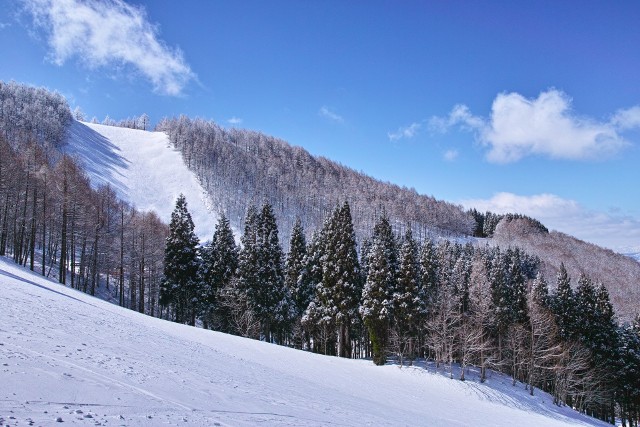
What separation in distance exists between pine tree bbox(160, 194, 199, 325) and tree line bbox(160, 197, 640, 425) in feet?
0.39

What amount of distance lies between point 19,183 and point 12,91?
5986 inches

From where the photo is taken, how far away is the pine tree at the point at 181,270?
1750 inches

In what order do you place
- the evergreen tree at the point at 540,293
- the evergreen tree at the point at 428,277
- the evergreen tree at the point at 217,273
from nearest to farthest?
the evergreen tree at the point at 428,277
the evergreen tree at the point at 217,273
the evergreen tree at the point at 540,293

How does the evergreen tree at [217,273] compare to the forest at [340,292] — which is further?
the evergreen tree at [217,273]

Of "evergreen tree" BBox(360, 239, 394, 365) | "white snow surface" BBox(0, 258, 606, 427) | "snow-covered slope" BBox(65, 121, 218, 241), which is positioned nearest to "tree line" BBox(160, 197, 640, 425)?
"evergreen tree" BBox(360, 239, 394, 365)

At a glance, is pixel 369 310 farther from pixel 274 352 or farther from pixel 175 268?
pixel 175 268

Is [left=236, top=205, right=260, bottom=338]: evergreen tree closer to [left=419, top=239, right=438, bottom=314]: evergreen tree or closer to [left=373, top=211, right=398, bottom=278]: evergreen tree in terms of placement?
[left=373, top=211, right=398, bottom=278]: evergreen tree

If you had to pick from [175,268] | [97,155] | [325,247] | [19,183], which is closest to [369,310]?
[325,247]

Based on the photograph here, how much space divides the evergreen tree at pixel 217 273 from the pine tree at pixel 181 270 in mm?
1149

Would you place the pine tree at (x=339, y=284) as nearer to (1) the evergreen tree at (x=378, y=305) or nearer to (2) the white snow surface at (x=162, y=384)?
(1) the evergreen tree at (x=378, y=305)

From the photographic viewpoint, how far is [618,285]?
477ft

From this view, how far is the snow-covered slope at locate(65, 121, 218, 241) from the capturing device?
5020 inches

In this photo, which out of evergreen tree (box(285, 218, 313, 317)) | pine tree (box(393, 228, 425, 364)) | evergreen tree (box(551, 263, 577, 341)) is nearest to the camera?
pine tree (box(393, 228, 425, 364))

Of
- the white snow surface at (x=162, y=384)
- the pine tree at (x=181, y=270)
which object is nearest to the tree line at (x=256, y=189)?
the pine tree at (x=181, y=270)
